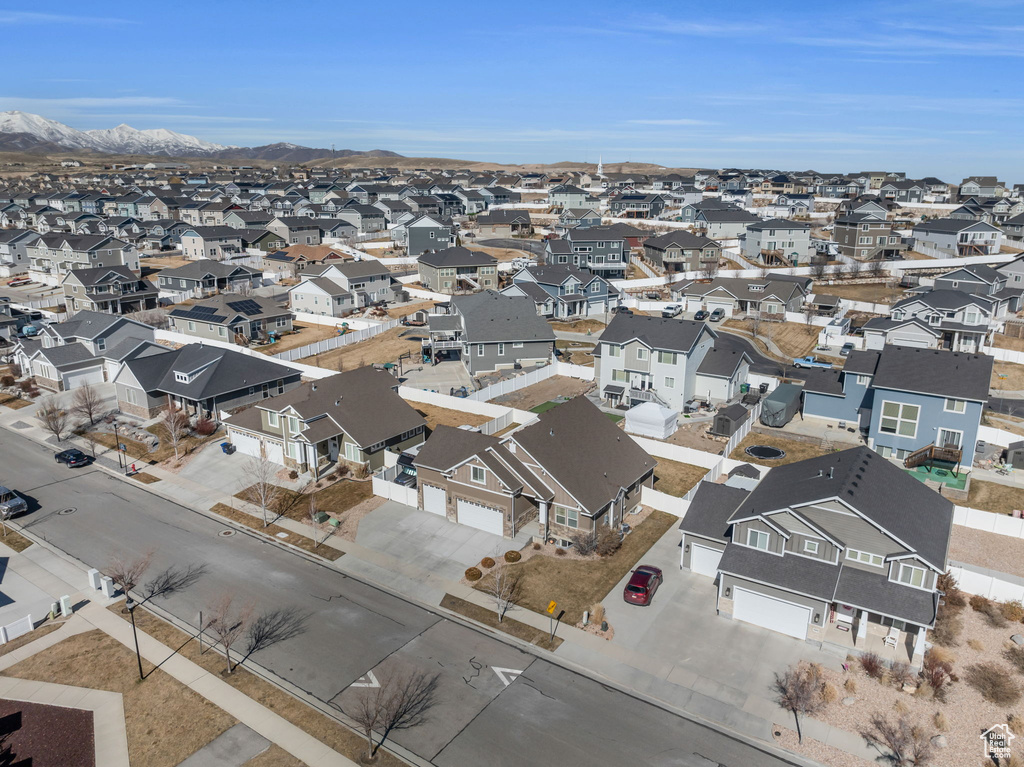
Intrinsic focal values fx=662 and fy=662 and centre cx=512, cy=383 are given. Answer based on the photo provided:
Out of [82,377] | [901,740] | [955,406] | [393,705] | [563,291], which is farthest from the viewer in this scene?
[563,291]

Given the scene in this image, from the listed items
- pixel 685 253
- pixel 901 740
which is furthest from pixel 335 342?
pixel 901 740

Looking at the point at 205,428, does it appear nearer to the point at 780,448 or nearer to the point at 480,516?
the point at 480,516

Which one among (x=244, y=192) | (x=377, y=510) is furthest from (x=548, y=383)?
(x=244, y=192)

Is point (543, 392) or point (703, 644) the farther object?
point (543, 392)

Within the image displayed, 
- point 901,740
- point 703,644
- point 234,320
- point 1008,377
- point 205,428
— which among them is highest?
point 234,320

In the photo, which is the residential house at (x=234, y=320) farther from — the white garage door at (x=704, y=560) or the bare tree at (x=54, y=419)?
the white garage door at (x=704, y=560)

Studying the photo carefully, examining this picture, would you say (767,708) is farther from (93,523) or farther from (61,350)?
(61,350)

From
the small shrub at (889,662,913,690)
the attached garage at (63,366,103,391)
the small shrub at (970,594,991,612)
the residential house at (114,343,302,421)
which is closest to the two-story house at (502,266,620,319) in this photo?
the residential house at (114,343,302,421)
